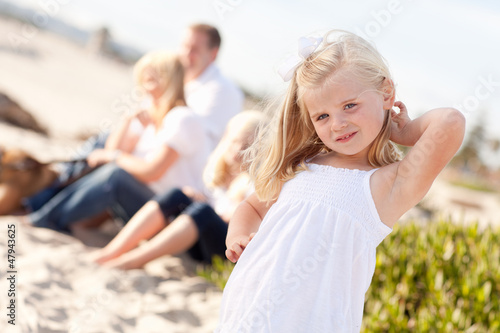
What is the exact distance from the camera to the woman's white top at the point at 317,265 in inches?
63.2

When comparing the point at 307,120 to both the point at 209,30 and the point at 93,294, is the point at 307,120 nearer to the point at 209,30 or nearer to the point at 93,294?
the point at 93,294

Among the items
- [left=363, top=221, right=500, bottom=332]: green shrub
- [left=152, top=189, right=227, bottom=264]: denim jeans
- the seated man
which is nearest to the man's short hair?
the seated man

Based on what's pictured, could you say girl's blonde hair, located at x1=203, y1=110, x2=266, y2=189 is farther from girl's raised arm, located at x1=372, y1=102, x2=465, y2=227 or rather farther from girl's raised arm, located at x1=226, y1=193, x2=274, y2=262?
girl's raised arm, located at x1=372, y1=102, x2=465, y2=227

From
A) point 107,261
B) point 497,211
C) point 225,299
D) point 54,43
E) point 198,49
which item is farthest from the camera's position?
point 54,43

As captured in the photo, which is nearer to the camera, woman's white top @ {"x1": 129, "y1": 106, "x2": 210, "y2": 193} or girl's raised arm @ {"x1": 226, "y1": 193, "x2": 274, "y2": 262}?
girl's raised arm @ {"x1": 226, "y1": 193, "x2": 274, "y2": 262}

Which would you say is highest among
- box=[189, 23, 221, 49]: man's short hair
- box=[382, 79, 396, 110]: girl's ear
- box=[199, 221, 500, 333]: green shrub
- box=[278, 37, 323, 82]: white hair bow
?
box=[278, 37, 323, 82]: white hair bow

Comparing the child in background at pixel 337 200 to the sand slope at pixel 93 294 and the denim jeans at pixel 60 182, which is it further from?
the denim jeans at pixel 60 182

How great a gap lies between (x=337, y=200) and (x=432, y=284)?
197 cm

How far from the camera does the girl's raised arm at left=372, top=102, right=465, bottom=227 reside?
5.11ft

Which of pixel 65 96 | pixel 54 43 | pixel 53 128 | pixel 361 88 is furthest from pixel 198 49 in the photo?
pixel 54 43

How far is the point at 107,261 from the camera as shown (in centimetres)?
362

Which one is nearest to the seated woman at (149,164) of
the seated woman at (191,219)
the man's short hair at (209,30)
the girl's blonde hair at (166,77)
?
the girl's blonde hair at (166,77)

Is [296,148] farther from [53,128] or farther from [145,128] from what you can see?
[53,128]

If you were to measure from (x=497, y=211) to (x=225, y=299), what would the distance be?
50.2ft
